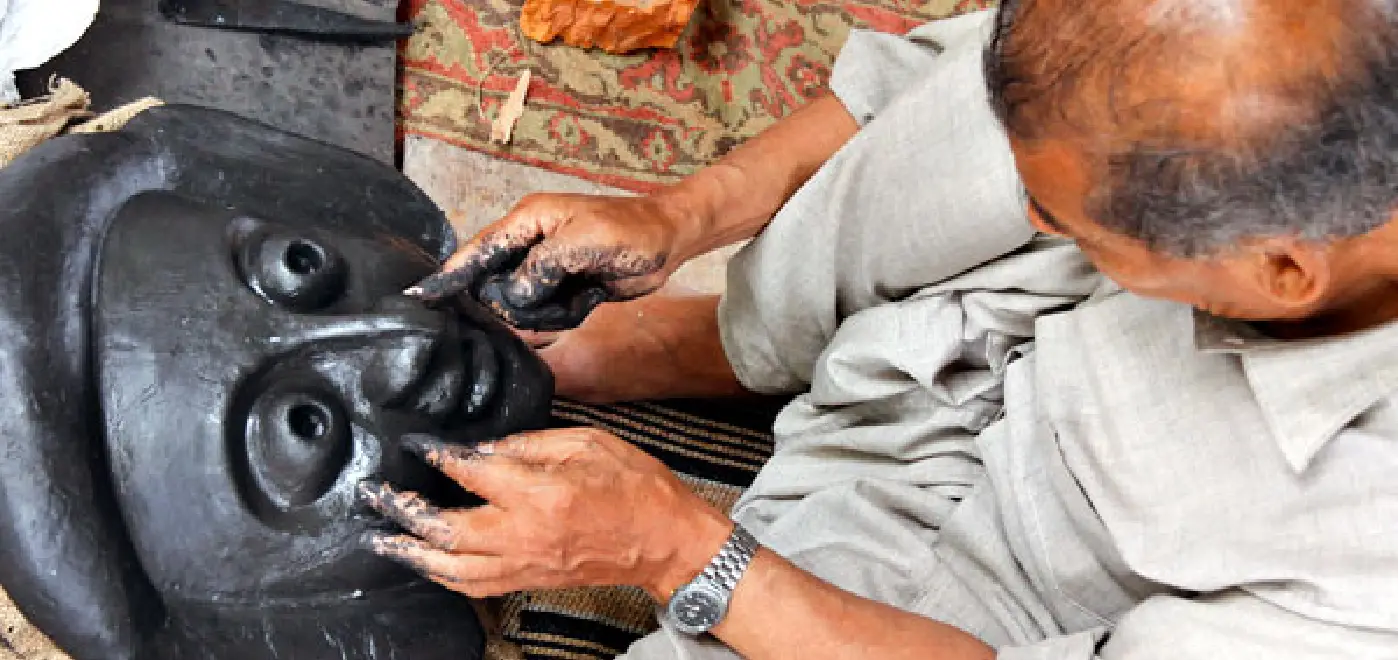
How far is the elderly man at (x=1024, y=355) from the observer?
748mm

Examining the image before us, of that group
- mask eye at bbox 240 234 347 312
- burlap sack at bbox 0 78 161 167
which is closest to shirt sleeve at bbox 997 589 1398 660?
mask eye at bbox 240 234 347 312

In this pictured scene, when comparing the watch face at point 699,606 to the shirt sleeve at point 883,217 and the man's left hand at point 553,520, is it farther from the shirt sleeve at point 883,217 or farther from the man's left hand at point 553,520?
the shirt sleeve at point 883,217

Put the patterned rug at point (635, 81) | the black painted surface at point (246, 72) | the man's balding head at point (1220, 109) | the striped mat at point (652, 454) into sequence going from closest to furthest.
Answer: the man's balding head at point (1220, 109), the striped mat at point (652, 454), the black painted surface at point (246, 72), the patterned rug at point (635, 81)

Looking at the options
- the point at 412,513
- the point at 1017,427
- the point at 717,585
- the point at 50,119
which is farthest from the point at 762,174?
the point at 50,119

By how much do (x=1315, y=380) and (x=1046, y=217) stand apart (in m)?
0.24

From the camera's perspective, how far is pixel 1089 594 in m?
1.10

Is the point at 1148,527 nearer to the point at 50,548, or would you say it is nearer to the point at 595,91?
the point at 50,548

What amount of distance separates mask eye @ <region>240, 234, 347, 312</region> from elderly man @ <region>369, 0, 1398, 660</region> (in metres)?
0.11

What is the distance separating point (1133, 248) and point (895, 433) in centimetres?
48

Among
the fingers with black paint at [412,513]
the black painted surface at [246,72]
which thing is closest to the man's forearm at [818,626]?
the fingers with black paint at [412,513]

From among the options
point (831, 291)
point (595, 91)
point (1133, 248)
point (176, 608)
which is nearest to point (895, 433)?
point (831, 291)

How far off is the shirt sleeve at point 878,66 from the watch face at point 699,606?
659 mm

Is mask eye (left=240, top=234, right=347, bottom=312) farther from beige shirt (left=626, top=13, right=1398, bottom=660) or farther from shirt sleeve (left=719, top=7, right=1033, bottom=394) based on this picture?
shirt sleeve (left=719, top=7, right=1033, bottom=394)

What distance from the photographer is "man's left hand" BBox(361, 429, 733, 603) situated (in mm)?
912
